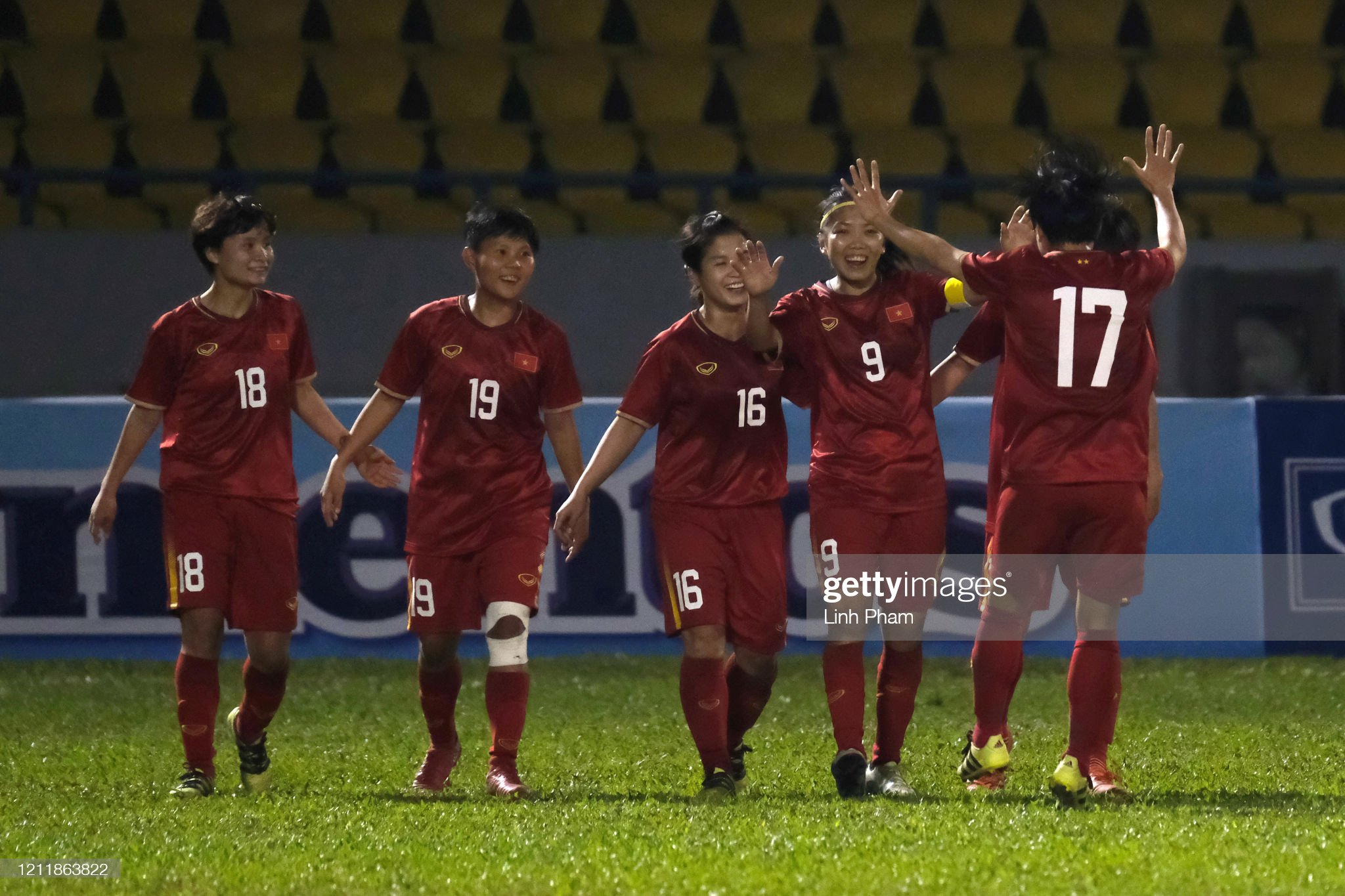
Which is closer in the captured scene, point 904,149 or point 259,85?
point 259,85

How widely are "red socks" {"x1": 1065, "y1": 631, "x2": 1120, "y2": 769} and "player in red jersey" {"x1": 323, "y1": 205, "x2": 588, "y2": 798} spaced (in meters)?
1.59

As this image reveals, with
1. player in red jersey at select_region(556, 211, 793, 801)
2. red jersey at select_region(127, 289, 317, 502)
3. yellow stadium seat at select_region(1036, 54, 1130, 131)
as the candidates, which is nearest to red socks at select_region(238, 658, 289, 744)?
red jersey at select_region(127, 289, 317, 502)

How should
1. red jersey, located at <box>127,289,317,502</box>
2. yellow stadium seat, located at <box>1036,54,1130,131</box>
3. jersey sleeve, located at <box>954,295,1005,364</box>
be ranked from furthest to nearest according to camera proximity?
yellow stadium seat, located at <box>1036,54,1130,131</box> < red jersey, located at <box>127,289,317,502</box> < jersey sleeve, located at <box>954,295,1005,364</box>

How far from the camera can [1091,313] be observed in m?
5.27

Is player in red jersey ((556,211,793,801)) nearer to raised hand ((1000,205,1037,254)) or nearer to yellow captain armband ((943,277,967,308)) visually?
yellow captain armband ((943,277,967,308))

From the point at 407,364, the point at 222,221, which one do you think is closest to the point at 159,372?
the point at 222,221

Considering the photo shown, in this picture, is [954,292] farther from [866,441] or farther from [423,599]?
[423,599]

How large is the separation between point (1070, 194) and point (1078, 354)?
1.55 feet

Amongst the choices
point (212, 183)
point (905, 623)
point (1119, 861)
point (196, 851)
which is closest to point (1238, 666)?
point (905, 623)

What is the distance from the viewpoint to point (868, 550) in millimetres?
5680

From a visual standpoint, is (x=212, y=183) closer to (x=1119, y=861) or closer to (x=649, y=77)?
(x=649, y=77)

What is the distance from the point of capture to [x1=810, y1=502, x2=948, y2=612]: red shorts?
5684 mm

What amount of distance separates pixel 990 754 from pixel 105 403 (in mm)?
5160

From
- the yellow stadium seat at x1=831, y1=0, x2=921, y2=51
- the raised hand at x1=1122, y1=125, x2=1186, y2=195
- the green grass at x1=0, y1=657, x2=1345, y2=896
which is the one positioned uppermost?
the yellow stadium seat at x1=831, y1=0, x2=921, y2=51
